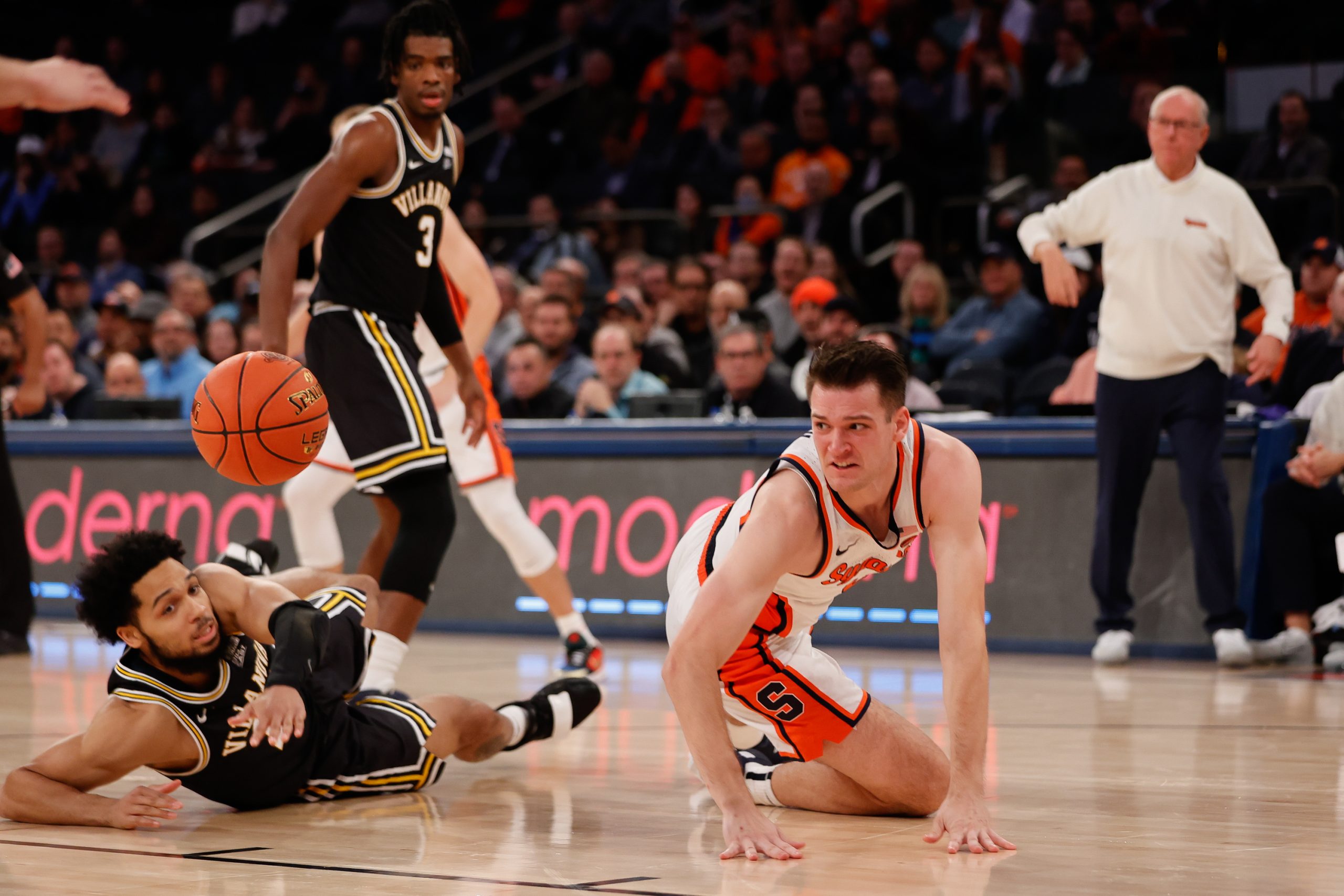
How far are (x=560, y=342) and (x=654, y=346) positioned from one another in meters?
0.70

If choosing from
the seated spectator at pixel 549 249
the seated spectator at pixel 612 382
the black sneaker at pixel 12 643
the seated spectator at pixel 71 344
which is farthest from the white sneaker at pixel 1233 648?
the seated spectator at pixel 71 344

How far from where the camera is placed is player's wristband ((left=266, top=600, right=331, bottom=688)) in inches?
164

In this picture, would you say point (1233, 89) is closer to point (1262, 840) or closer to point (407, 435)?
point (407, 435)

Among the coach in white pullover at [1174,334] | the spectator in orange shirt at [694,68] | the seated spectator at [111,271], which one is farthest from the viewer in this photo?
the seated spectator at [111,271]

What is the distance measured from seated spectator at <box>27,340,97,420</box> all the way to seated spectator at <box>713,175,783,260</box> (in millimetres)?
5113

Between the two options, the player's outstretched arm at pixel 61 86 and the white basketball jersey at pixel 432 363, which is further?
the white basketball jersey at pixel 432 363

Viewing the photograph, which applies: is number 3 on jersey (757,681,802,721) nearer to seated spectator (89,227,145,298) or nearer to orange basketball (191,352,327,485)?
orange basketball (191,352,327,485)

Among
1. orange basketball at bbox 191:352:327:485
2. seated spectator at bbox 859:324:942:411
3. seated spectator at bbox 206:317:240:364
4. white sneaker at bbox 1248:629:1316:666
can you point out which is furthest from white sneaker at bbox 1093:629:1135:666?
seated spectator at bbox 206:317:240:364

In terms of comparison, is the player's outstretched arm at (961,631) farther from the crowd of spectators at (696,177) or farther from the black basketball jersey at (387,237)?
the crowd of spectators at (696,177)

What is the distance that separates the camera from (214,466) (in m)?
5.05

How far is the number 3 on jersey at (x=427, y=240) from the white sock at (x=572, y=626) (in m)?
2.08

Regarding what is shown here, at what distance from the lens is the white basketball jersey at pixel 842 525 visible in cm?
410

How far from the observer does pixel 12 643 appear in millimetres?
8195

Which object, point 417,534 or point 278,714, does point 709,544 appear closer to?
point 278,714
